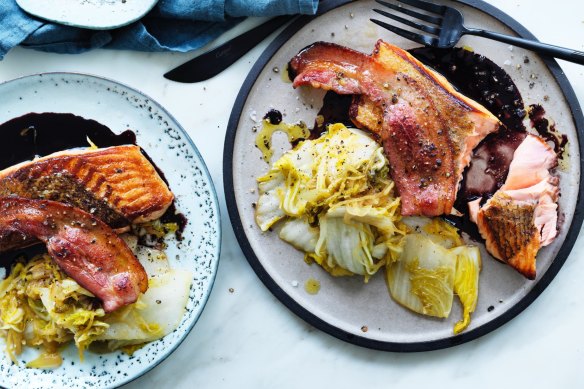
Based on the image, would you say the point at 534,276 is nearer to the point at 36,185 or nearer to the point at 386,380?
the point at 386,380

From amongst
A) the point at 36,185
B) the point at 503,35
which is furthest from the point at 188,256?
the point at 503,35

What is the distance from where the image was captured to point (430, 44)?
124 inches

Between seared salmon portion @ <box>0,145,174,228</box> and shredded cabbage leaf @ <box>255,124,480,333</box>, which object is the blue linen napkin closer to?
seared salmon portion @ <box>0,145,174,228</box>

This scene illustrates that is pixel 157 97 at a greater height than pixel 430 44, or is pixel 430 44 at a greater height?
pixel 430 44

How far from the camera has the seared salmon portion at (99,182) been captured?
9.92 feet

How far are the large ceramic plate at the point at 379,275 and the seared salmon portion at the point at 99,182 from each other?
0.42 meters

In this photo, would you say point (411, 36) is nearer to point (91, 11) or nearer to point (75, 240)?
point (91, 11)

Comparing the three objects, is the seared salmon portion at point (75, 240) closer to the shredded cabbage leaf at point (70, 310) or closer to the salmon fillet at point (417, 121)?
the shredded cabbage leaf at point (70, 310)

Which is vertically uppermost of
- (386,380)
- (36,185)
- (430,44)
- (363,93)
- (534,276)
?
(430,44)

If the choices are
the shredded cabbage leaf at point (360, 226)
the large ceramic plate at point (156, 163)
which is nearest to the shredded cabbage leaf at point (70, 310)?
the large ceramic plate at point (156, 163)

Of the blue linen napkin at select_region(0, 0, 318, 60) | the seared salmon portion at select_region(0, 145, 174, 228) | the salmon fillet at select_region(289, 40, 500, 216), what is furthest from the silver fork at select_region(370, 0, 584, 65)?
the seared salmon portion at select_region(0, 145, 174, 228)

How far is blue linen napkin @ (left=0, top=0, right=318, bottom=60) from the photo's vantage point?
317cm

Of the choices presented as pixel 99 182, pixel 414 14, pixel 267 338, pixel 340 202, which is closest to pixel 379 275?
pixel 340 202

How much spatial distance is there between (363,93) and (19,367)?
2.24 m
